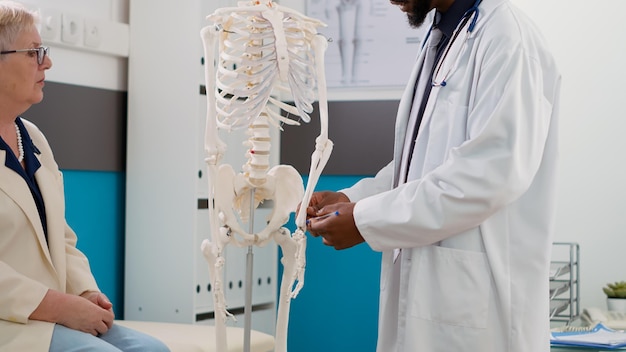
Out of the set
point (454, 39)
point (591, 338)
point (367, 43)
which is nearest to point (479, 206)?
point (454, 39)

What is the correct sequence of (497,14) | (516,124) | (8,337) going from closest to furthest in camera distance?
(516,124)
(497,14)
(8,337)

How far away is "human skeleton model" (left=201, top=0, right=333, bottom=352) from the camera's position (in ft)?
7.78

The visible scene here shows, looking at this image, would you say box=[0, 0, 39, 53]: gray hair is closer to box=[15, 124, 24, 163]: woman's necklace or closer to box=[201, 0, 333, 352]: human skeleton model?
box=[15, 124, 24, 163]: woman's necklace

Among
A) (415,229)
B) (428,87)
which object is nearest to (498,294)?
(415,229)

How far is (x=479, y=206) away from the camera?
173 centimetres

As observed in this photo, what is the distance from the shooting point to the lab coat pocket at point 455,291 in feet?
5.81

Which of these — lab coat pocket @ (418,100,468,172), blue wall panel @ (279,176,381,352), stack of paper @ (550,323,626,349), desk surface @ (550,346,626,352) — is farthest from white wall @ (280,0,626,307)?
lab coat pocket @ (418,100,468,172)

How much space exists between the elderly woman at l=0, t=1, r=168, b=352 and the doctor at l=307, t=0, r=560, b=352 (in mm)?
621

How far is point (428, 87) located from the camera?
203cm

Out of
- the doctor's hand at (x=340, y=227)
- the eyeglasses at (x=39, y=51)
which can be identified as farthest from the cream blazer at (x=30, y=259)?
the doctor's hand at (x=340, y=227)

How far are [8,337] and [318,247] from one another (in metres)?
2.14

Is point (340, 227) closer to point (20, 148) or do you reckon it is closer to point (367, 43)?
point (20, 148)

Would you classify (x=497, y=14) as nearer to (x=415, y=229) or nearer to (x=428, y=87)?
(x=428, y=87)

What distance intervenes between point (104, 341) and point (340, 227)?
2.14 feet
